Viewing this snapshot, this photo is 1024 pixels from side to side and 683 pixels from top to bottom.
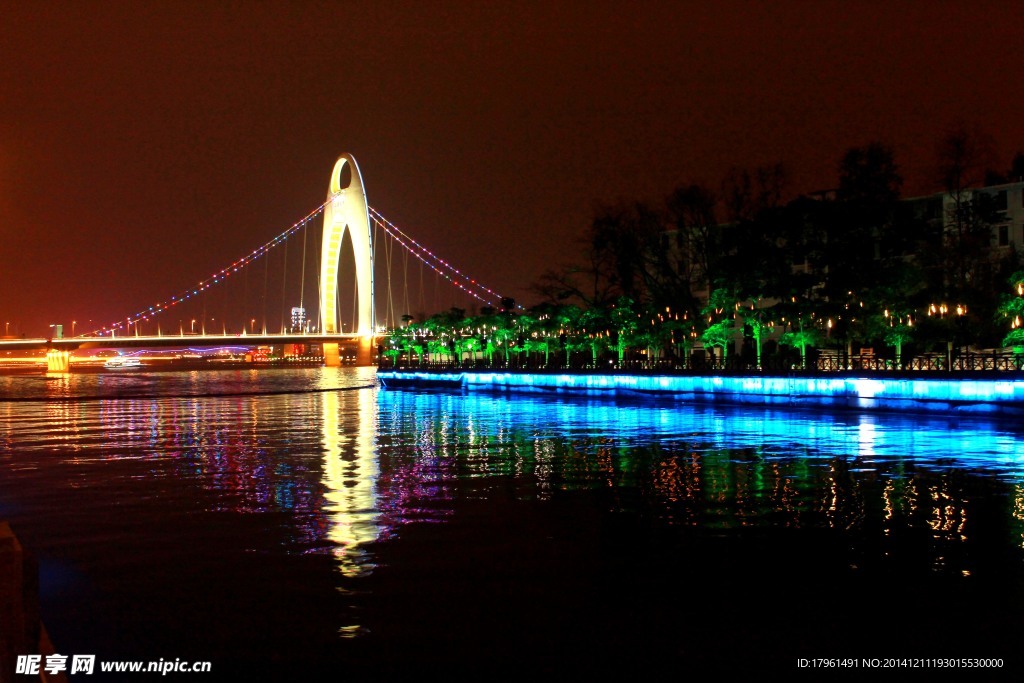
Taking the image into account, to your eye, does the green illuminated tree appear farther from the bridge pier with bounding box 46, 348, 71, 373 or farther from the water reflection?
the bridge pier with bounding box 46, 348, 71, 373

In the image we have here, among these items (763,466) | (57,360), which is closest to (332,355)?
(57,360)

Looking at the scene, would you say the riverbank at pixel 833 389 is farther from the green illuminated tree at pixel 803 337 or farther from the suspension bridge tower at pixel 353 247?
the suspension bridge tower at pixel 353 247

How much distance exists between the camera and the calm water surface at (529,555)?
23.1 ft

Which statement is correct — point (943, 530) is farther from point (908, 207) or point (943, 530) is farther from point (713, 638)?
point (908, 207)

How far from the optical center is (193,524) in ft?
40.0

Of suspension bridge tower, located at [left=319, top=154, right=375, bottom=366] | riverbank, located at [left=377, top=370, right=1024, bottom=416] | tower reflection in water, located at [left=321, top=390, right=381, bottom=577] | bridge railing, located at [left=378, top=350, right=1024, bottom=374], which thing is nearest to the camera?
tower reflection in water, located at [left=321, top=390, right=381, bottom=577]

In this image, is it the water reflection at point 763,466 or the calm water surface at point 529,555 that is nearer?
the calm water surface at point 529,555

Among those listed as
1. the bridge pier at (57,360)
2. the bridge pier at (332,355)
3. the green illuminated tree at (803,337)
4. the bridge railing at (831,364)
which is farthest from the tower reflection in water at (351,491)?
the bridge pier at (57,360)

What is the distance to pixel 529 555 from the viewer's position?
10047 mm

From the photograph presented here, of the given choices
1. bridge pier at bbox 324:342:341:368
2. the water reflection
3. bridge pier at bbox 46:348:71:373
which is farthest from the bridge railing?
bridge pier at bbox 46:348:71:373

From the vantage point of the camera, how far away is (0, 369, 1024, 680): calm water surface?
7.05 metres

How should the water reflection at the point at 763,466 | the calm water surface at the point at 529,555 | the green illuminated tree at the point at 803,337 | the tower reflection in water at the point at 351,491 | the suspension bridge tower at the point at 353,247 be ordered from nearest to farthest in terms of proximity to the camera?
the calm water surface at the point at 529,555 → the tower reflection in water at the point at 351,491 → the water reflection at the point at 763,466 → the green illuminated tree at the point at 803,337 → the suspension bridge tower at the point at 353,247

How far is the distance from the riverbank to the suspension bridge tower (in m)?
42.4

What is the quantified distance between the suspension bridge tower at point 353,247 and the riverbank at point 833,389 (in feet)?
139
